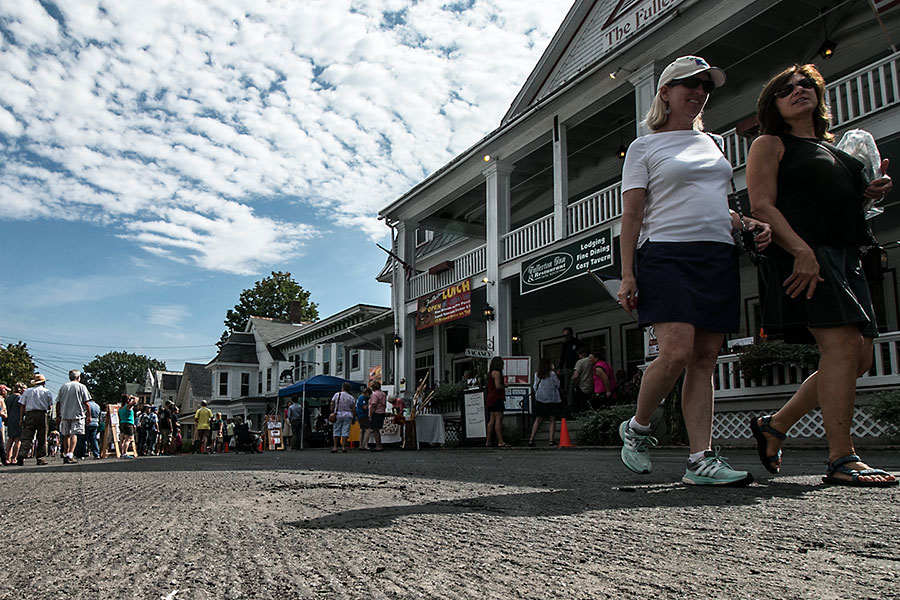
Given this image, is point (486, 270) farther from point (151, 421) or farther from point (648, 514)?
point (648, 514)

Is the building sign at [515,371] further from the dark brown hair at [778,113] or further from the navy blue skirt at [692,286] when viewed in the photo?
the navy blue skirt at [692,286]

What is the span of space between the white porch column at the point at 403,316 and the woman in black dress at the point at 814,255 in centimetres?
1668

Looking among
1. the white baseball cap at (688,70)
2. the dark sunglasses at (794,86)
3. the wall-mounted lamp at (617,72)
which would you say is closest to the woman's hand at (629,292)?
the white baseball cap at (688,70)

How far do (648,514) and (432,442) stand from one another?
1518cm

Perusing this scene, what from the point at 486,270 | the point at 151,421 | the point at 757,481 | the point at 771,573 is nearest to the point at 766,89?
the point at 757,481

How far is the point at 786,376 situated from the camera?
10.3m

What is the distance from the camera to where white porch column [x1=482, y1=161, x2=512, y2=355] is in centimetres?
1638

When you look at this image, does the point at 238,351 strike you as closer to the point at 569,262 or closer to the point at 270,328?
the point at 270,328

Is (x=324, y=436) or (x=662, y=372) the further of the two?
(x=324, y=436)

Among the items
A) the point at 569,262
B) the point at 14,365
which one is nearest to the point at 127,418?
the point at 569,262

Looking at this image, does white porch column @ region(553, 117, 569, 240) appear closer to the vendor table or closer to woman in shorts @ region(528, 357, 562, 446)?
woman in shorts @ region(528, 357, 562, 446)

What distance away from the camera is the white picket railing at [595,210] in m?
13.6

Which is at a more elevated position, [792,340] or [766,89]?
[766,89]

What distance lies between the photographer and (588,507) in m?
2.54
